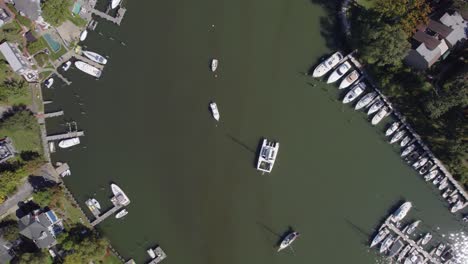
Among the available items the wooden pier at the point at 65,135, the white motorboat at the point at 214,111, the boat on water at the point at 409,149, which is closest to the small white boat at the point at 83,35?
the wooden pier at the point at 65,135

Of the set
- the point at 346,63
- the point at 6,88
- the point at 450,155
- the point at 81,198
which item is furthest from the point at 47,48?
the point at 450,155

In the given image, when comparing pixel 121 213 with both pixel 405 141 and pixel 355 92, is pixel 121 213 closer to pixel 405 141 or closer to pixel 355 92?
pixel 355 92

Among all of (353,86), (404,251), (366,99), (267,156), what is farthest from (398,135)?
(267,156)

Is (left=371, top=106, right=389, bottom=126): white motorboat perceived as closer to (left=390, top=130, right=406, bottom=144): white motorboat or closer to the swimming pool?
(left=390, top=130, right=406, bottom=144): white motorboat

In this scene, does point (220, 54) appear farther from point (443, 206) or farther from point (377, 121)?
point (443, 206)

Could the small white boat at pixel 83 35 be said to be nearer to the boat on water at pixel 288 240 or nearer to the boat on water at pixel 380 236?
the boat on water at pixel 288 240

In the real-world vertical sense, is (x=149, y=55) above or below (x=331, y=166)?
above

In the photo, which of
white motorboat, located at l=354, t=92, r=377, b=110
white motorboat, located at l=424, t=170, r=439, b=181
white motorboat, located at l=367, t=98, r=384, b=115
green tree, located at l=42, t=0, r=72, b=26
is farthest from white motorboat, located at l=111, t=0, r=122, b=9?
white motorboat, located at l=424, t=170, r=439, b=181
